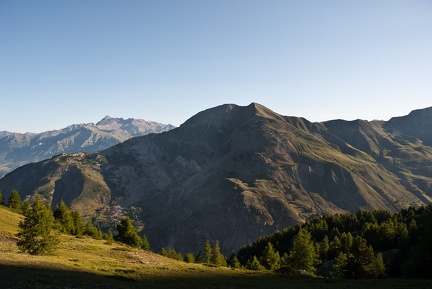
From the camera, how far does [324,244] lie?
130m

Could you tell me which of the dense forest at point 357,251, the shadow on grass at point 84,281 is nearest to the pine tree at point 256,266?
the dense forest at point 357,251

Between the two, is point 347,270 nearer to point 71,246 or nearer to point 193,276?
point 193,276

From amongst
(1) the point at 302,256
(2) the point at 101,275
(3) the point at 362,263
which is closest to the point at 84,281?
(2) the point at 101,275

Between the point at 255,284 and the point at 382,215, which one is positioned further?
the point at 382,215

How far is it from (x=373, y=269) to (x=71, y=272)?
6510 centimetres

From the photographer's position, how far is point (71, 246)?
65938 mm

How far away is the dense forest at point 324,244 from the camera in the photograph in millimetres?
52281

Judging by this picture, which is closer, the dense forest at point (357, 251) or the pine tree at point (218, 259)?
the dense forest at point (357, 251)

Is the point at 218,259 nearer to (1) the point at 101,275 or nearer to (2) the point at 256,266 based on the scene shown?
(2) the point at 256,266

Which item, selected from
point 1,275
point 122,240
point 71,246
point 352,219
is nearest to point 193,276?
point 1,275

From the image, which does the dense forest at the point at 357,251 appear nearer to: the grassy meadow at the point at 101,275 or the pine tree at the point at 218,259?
the pine tree at the point at 218,259

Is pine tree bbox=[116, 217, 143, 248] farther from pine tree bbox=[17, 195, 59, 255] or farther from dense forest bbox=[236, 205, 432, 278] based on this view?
pine tree bbox=[17, 195, 59, 255]

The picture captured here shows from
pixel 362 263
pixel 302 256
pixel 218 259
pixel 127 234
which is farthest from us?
→ pixel 218 259

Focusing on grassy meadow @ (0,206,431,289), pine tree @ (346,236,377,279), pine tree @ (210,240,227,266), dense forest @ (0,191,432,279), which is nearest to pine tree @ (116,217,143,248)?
dense forest @ (0,191,432,279)
